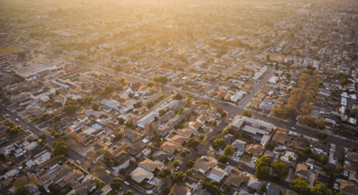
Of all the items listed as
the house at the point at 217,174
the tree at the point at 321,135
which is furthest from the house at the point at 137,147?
the tree at the point at 321,135

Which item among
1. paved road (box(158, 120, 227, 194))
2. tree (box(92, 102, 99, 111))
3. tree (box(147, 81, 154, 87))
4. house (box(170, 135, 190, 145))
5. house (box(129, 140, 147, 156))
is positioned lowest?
paved road (box(158, 120, 227, 194))

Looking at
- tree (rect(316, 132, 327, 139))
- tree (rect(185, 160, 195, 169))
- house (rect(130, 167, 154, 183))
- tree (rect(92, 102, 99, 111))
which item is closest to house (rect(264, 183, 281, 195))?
tree (rect(185, 160, 195, 169))

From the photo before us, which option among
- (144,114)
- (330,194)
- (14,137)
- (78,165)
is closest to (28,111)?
(14,137)

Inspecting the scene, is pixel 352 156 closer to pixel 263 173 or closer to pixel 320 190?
pixel 320 190

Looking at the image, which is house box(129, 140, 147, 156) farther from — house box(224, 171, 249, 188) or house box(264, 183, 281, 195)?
house box(264, 183, 281, 195)

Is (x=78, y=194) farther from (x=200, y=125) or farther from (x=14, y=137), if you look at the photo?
(x=200, y=125)

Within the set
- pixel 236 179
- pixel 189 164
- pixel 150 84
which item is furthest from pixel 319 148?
pixel 150 84

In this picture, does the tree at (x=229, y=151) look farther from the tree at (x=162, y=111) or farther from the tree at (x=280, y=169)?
the tree at (x=162, y=111)
